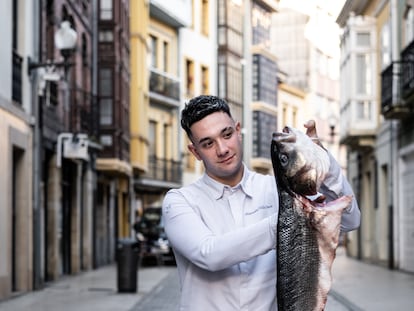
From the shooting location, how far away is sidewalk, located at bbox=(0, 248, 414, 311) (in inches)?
643

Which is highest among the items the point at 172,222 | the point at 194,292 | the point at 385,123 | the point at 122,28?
the point at 122,28

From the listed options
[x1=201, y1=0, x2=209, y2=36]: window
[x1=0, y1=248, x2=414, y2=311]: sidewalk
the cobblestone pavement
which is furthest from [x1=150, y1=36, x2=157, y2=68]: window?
the cobblestone pavement

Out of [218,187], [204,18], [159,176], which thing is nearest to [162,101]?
[159,176]

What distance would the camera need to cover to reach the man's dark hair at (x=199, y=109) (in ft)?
9.33

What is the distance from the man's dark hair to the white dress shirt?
20 cm

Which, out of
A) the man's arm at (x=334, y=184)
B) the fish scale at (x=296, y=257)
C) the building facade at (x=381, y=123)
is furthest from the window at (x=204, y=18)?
the fish scale at (x=296, y=257)

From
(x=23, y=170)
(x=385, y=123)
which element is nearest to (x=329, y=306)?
(x=23, y=170)

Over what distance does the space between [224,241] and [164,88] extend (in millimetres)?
47656

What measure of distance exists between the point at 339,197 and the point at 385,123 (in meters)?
30.0

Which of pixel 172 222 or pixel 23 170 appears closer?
pixel 172 222

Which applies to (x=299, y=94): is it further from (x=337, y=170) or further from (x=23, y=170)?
(x=337, y=170)

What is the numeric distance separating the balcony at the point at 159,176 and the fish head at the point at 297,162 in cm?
4378

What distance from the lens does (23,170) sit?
66.9ft

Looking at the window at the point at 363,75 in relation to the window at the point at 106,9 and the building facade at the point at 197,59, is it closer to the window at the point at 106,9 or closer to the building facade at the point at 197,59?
the window at the point at 106,9
